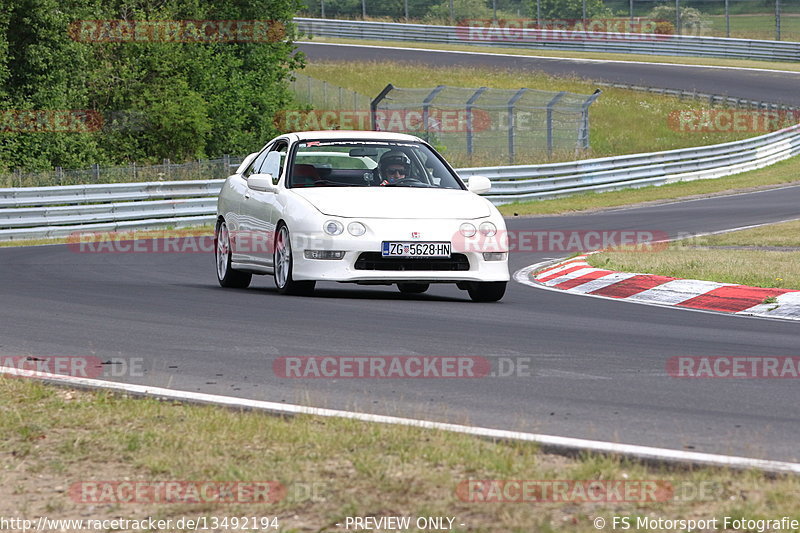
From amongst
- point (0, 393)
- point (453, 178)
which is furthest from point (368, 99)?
point (0, 393)

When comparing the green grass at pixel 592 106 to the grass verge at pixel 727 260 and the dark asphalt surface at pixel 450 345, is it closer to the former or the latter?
the grass verge at pixel 727 260

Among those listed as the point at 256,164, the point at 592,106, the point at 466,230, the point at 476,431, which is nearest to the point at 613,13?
the point at 592,106

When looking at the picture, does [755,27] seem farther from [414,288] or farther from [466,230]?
[466,230]

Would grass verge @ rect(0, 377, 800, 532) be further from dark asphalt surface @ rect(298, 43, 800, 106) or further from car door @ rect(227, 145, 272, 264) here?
dark asphalt surface @ rect(298, 43, 800, 106)

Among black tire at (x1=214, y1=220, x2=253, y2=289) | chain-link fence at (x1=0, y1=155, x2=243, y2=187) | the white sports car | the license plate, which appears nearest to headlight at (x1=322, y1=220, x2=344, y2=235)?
the white sports car

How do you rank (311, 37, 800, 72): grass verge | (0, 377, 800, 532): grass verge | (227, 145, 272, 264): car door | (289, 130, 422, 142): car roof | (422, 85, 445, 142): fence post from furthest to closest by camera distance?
(311, 37, 800, 72): grass verge, (422, 85, 445, 142): fence post, (227, 145, 272, 264): car door, (289, 130, 422, 142): car roof, (0, 377, 800, 532): grass verge

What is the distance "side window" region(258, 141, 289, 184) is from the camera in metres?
12.4

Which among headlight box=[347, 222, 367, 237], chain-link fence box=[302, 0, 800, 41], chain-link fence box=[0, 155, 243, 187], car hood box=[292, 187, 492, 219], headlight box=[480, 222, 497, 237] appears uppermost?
chain-link fence box=[302, 0, 800, 41]

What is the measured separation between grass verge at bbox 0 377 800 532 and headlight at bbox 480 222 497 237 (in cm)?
536

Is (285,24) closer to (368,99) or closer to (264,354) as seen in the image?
(368,99)

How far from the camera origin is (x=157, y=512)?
458 centimetres

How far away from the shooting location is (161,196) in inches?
1021

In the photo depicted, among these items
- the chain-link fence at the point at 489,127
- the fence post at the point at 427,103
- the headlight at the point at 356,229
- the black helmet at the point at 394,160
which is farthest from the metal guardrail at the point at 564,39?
the headlight at the point at 356,229

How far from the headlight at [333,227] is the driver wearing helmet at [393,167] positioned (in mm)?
1080
